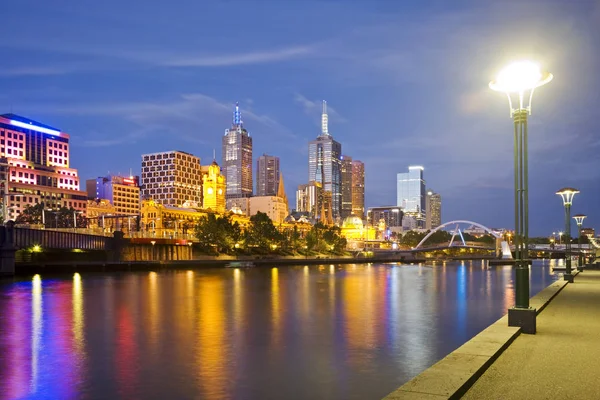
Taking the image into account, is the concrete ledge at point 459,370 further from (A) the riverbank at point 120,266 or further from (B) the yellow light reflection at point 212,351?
(A) the riverbank at point 120,266

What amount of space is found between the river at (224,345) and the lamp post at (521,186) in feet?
12.1

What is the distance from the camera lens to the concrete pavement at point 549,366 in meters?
10.4

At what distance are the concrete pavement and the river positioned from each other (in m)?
3.81

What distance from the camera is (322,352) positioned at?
68.7 feet

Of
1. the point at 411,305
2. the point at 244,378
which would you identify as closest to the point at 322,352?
the point at 244,378

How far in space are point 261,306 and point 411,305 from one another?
35.7 feet

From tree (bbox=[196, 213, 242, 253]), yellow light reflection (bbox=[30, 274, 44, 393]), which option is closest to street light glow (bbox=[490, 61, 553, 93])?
yellow light reflection (bbox=[30, 274, 44, 393])

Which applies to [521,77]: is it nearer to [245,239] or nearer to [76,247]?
[76,247]

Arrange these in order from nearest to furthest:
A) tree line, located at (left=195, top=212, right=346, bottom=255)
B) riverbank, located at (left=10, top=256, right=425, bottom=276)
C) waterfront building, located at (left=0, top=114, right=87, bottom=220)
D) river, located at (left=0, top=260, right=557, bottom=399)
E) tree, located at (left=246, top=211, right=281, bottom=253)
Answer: river, located at (left=0, top=260, right=557, bottom=399) → riverbank, located at (left=10, top=256, right=425, bottom=276) → tree line, located at (left=195, top=212, right=346, bottom=255) → tree, located at (left=246, top=211, right=281, bottom=253) → waterfront building, located at (left=0, top=114, right=87, bottom=220)

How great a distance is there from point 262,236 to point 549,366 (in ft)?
496

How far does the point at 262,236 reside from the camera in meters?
162

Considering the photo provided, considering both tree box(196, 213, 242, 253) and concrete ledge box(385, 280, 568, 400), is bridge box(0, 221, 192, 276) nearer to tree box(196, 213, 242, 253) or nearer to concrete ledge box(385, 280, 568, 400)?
tree box(196, 213, 242, 253)

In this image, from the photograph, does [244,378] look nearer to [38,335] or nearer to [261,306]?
[38,335]

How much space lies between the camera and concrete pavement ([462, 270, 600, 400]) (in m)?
10.4
